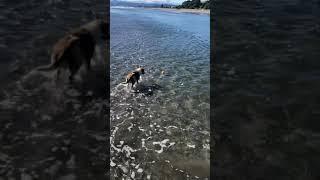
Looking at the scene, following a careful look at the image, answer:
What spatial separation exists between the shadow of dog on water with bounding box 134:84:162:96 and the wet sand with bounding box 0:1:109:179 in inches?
105

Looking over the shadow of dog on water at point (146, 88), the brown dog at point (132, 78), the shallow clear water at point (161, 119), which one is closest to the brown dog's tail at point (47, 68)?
the shallow clear water at point (161, 119)

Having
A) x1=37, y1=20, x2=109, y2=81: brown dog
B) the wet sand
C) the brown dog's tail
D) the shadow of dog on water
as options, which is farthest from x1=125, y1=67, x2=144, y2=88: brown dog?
the brown dog's tail

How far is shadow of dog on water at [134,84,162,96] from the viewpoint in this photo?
12968 mm

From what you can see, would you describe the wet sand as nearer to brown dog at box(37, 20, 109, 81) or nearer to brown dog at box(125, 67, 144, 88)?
brown dog at box(37, 20, 109, 81)

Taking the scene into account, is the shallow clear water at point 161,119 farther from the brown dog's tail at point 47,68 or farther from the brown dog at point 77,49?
the brown dog's tail at point 47,68

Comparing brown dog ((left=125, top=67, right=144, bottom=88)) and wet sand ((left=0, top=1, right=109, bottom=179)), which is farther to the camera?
brown dog ((left=125, top=67, right=144, bottom=88))

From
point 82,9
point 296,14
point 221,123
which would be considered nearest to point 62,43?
point 221,123

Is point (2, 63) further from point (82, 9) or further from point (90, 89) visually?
point (82, 9)

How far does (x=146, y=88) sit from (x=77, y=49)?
5.19 metres

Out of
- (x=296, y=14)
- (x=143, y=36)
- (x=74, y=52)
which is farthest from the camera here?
(x=143, y=36)

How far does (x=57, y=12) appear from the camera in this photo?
48.0 ft

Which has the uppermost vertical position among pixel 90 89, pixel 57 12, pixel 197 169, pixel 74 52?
pixel 57 12

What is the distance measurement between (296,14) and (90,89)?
347 inches

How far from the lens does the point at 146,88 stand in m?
13.5
